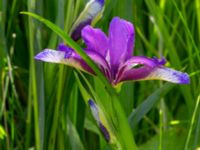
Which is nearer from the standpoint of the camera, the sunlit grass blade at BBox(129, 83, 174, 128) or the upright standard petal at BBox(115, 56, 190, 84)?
the upright standard petal at BBox(115, 56, 190, 84)

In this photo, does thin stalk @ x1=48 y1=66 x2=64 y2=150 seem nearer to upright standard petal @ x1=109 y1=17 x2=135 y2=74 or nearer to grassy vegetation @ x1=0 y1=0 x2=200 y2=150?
grassy vegetation @ x1=0 y1=0 x2=200 y2=150

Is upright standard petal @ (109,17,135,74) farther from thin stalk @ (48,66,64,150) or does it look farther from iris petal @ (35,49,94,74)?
thin stalk @ (48,66,64,150)

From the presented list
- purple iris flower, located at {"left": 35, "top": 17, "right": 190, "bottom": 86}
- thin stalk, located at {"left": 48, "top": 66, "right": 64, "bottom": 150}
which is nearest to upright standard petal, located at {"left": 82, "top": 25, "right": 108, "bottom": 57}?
purple iris flower, located at {"left": 35, "top": 17, "right": 190, "bottom": 86}

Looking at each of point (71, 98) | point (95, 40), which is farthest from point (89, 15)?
point (71, 98)

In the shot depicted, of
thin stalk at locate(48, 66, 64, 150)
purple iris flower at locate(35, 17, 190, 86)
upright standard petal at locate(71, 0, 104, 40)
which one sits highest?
upright standard petal at locate(71, 0, 104, 40)

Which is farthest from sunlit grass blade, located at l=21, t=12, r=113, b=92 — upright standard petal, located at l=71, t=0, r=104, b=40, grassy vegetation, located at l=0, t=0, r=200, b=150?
upright standard petal, located at l=71, t=0, r=104, b=40

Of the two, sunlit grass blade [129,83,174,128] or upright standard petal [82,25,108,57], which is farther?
sunlit grass blade [129,83,174,128]

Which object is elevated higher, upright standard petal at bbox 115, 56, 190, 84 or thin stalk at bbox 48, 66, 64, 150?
upright standard petal at bbox 115, 56, 190, 84

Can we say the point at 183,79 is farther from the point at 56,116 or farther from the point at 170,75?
the point at 56,116

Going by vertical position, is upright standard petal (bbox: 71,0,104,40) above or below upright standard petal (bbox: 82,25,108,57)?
above
